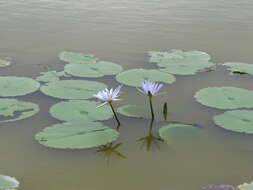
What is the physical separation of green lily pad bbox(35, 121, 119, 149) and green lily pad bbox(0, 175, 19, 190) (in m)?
0.42

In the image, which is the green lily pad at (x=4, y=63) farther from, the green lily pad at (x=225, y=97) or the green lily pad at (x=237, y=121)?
the green lily pad at (x=237, y=121)

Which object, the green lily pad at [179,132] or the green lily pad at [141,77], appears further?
the green lily pad at [141,77]

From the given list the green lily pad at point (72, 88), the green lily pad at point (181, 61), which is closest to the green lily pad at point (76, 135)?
the green lily pad at point (72, 88)

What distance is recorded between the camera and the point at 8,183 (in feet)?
8.22

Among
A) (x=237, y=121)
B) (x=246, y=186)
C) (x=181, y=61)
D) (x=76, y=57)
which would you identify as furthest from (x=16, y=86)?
(x=246, y=186)

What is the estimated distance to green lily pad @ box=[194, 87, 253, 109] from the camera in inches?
142

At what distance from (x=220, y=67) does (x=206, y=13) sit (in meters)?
2.49

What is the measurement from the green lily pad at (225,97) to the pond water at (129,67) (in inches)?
2.9

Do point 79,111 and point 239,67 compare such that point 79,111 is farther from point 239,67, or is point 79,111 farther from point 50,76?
point 239,67

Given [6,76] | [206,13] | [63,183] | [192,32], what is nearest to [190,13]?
[206,13]

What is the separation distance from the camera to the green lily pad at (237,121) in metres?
3.22

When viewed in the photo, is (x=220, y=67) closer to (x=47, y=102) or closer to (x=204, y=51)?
(x=204, y=51)

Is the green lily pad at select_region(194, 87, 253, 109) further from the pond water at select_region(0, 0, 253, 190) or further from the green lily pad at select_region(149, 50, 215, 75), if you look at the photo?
the green lily pad at select_region(149, 50, 215, 75)

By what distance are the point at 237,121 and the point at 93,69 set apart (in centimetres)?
158
